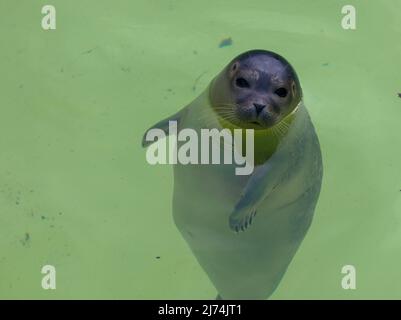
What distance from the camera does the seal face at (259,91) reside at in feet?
11.7

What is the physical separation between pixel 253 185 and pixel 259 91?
18.0 inches

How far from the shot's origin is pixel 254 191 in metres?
3.77

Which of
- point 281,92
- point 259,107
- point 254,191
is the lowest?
point 254,191

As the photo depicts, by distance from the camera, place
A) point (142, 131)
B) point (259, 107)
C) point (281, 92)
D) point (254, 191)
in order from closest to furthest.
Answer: point (259, 107) → point (281, 92) → point (254, 191) → point (142, 131)

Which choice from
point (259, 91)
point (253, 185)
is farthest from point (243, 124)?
point (253, 185)

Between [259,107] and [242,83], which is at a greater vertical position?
[242,83]

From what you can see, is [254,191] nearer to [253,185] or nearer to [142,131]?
[253,185]

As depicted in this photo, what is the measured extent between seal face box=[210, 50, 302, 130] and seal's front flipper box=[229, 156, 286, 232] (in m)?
0.21

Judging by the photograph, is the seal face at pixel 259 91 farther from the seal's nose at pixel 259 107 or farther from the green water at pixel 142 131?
the green water at pixel 142 131

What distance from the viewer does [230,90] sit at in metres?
3.73

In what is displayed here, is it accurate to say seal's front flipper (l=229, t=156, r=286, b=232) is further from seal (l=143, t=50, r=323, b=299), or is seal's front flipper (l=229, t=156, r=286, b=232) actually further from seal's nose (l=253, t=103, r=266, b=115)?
seal's nose (l=253, t=103, r=266, b=115)

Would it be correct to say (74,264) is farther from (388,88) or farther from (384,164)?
(388,88)

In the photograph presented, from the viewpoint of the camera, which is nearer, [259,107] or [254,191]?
[259,107]

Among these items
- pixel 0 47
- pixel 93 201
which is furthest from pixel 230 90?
pixel 0 47
